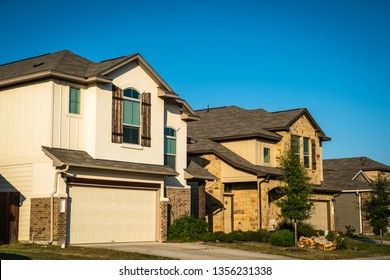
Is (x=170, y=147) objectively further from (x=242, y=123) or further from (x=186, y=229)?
(x=242, y=123)

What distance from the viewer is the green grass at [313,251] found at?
79.9ft

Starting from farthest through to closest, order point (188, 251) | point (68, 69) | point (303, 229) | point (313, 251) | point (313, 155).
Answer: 1. point (313, 155)
2. point (303, 229)
3. point (313, 251)
4. point (68, 69)
5. point (188, 251)

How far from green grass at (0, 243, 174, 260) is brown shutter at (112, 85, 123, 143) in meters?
5.68

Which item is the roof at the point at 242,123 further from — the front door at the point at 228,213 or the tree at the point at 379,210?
the tree at the point at 379,210

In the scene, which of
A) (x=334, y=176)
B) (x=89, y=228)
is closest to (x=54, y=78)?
(x=89, y=228)

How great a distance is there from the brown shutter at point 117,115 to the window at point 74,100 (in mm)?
1531

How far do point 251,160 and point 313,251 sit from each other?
10.6 m

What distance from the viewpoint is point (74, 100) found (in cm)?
2584

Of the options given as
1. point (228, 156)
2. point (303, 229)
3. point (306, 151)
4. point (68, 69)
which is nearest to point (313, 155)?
point (306, 151)

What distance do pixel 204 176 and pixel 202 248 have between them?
276 inches

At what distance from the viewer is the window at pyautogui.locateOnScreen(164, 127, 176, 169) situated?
99.5ft

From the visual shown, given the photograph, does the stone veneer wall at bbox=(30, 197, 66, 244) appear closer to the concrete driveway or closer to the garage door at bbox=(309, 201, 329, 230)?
the concrete driveway
